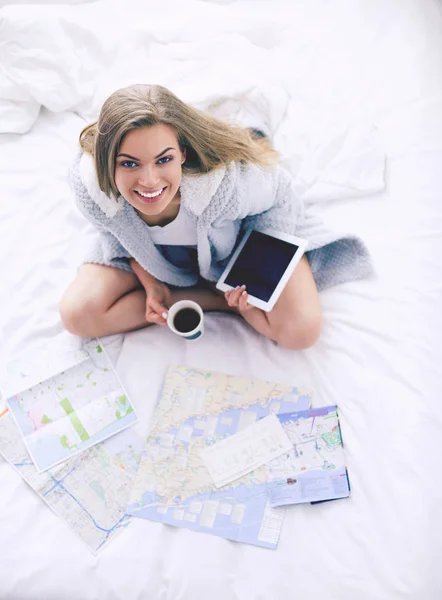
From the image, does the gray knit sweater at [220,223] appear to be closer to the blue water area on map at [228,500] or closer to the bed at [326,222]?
the bed at [326,222]

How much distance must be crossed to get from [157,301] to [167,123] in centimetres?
45

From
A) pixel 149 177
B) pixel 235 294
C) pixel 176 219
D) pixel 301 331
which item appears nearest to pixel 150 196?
pixel 149 177

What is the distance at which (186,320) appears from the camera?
3.62 feet

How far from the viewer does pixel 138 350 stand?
116 centimetres

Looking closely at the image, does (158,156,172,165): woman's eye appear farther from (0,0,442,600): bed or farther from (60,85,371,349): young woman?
(0,0,442,600): bed

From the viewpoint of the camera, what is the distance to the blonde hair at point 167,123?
2.66ft

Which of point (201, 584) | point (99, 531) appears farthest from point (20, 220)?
point (201, 584)

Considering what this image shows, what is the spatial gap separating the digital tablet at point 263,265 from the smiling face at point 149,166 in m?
0.26

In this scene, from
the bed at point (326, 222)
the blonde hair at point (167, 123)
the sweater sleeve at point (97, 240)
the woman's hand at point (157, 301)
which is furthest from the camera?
the woman's hand at point (157, 301)

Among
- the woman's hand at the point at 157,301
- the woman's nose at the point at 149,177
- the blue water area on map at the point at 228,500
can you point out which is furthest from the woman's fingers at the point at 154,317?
the woman's nose at the point at 149,177

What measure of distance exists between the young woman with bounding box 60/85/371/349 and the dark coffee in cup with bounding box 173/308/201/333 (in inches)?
1.4

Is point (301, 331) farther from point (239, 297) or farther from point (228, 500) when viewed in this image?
point (228, 500)

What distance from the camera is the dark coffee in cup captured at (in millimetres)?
1100

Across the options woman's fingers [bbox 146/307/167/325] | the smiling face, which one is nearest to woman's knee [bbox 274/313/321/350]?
woman's fingers [bbox 146/307/167/325]
